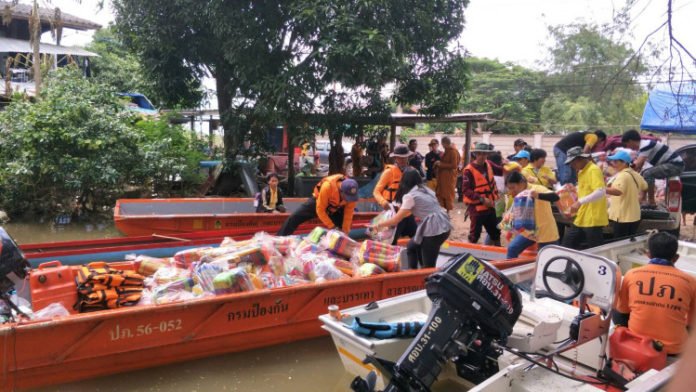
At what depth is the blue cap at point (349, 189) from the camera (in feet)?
20.2

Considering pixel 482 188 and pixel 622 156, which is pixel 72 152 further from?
pixel 622 156

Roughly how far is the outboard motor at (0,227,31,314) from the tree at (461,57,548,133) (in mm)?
26644

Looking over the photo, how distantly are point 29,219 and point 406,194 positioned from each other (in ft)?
28.4

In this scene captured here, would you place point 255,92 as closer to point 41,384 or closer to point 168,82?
point 168,82

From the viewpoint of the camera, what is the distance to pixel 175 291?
4871 mm

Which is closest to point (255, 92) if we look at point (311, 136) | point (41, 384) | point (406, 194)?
point (311, 136)

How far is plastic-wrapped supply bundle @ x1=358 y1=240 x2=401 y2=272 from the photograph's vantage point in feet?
19.1

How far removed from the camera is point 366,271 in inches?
219

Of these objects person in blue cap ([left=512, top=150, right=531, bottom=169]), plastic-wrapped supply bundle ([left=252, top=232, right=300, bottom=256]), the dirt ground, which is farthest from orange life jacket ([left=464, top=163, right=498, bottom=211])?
plastic-wrapped supply bundle ([left=252, top=232, right=300, bottom=256])

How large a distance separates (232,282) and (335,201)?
6.42 feet

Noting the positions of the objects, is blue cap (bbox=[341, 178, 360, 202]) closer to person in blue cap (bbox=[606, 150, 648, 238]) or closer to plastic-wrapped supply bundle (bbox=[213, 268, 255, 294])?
plastic-wrapped supply bundle (bbox=[213, 268, 255, 294])

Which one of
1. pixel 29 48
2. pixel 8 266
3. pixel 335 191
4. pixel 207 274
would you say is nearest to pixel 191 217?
pixel 335 191

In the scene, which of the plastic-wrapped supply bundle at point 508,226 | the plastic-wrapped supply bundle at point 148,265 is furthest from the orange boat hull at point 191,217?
the plastic-wrapped supply bundle at point 508,226

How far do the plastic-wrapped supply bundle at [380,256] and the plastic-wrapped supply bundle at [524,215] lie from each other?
1.35 meters
